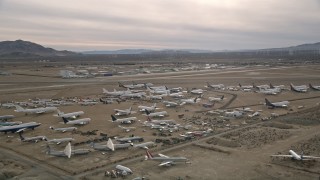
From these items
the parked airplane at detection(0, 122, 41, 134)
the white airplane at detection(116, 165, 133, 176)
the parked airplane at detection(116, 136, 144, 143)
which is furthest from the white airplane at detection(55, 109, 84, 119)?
the white airplane at detection(116, 165, 133, 176)

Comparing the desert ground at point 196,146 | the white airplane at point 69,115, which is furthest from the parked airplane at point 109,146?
the white airplane at point 69,115

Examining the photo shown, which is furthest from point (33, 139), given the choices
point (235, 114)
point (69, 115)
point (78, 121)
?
point (235, 114)

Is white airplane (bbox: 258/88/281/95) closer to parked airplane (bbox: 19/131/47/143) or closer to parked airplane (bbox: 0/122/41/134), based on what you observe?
parked airplane (bbox: 0/122/41/134)

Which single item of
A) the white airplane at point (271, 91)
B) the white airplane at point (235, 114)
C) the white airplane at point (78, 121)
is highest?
the white airplane at point (271, 91)

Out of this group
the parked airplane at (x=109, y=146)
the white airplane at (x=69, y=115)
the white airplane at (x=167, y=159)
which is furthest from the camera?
the white airplane at (x=69, y=115)

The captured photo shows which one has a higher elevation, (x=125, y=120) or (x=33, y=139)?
(x=125, y=120)

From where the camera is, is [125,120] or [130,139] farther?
[125,120]

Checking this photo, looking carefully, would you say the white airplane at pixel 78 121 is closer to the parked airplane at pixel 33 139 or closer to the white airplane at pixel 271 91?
the parked airplane at pixel 33 139

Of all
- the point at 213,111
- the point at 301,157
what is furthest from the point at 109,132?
the point at 301,157

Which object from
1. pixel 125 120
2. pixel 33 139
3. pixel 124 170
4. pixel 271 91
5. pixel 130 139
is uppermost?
pixel 271 91

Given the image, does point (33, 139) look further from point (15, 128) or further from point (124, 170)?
point (124, 170)

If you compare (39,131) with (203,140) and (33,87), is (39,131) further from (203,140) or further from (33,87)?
(33,87)
